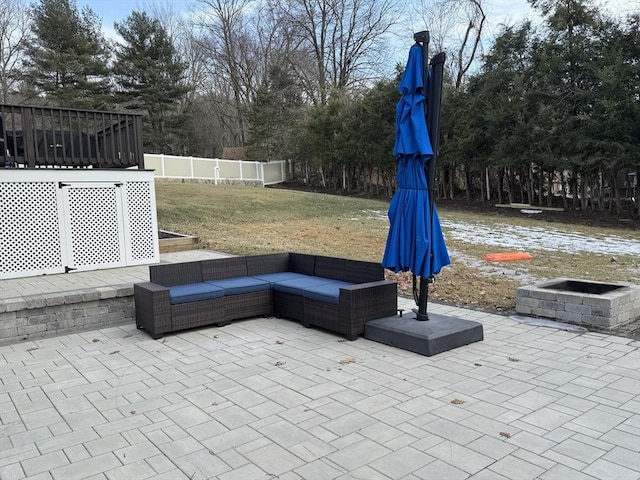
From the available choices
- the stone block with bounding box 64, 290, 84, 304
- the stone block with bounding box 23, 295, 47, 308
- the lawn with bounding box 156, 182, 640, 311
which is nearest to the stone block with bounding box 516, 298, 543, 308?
the lawn with bounding box 156, 182, 640, 311

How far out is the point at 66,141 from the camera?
7.32 m

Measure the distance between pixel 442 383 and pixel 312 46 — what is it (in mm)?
30170

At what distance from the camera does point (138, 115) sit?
788 cm

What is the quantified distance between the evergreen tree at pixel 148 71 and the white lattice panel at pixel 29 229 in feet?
72.3

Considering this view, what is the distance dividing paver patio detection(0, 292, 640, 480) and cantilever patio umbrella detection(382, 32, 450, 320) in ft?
2.76

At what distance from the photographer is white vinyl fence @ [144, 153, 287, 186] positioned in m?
23.3

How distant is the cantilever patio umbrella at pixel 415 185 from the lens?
4.24m

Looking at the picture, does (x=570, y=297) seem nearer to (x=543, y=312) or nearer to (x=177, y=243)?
(x=543, y=312)

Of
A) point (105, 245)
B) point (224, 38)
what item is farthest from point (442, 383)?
point (224, 38)

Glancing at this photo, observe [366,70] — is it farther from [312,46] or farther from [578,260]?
[578,260]

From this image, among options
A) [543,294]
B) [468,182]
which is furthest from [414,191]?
[468,182]

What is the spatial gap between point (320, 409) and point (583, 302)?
3.22 metres

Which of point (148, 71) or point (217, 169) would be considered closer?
point (217, 169)

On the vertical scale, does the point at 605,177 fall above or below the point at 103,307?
above
